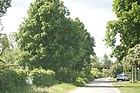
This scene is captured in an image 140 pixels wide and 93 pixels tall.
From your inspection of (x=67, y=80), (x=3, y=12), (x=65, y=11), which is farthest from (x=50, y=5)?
(x=3, y=12)

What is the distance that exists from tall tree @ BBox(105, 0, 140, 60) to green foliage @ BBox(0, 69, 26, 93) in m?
24.6

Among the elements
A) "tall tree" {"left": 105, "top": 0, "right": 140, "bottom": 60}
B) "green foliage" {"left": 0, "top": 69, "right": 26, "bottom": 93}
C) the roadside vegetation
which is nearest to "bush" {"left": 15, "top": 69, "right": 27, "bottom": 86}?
"green foliage" {"left": 0, "top": 69, "right": 26, "bottom": 93}

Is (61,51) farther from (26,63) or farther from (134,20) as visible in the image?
(134,20)

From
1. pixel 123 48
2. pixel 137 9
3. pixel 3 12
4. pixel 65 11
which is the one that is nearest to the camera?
pixel 3 12

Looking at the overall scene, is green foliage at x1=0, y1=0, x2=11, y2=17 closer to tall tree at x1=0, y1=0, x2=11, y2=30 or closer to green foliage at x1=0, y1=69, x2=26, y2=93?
tall tree at x1=0, y1=0, x2=11, y2=30

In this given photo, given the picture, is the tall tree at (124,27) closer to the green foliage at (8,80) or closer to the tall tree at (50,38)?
the tall tree at (50,38)

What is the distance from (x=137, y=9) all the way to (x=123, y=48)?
690cm

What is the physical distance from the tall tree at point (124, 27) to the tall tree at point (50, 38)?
203 inches

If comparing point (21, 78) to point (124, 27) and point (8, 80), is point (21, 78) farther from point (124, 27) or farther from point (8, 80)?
point (124, 27)

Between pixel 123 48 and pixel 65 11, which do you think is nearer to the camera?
pixel 123 48

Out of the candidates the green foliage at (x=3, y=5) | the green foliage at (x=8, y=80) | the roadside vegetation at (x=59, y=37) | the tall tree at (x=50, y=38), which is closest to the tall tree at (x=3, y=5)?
the green foliage at (x=3, y=5)

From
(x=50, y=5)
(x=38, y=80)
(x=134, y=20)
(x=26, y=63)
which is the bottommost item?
(x=38, y=80)

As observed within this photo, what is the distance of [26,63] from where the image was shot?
53250 millimetres

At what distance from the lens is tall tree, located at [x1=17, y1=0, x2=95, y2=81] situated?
51281 millimetres
